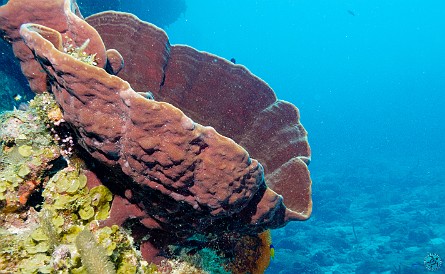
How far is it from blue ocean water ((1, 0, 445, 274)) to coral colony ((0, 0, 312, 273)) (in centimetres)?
1044

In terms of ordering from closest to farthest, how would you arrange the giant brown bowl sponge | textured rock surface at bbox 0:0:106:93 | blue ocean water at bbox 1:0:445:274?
the giant brown bowl sponge
textured rock surface at bbox 0:0:106:93
blue ocean water at bbox 1:0:445:274

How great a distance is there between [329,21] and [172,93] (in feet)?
635

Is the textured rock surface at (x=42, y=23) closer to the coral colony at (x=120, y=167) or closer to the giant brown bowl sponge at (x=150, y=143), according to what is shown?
the coral colony at (x=120, y=167)

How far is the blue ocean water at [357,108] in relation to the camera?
1465 cm

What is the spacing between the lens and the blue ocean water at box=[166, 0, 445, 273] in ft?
48.1

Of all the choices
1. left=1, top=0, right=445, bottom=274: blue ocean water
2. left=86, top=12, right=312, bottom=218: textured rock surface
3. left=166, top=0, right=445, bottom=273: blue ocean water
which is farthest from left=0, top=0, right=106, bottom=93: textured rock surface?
left=166, top=0, right=445, bottom=273: blue ocean water

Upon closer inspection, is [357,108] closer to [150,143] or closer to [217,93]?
[217,93]

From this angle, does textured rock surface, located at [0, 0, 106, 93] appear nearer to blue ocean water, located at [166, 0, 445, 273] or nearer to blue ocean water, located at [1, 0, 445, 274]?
blue ocean water, located at [1, 0, 445, 274]

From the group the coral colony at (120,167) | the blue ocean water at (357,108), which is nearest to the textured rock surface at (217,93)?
the coral colony at (120,167)

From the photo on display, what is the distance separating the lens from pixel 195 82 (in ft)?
12.4

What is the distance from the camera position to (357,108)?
8831 centimetres

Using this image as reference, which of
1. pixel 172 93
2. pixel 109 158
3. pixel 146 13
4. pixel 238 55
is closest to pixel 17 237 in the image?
pixel 109 158

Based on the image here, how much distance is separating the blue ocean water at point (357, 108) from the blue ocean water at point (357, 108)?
0.31 feet

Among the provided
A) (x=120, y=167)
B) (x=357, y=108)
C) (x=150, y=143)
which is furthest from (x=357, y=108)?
(x=150, y=143)
